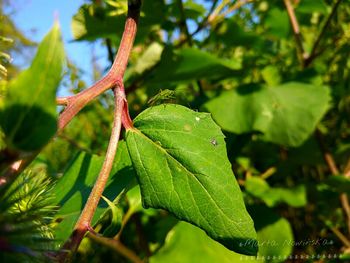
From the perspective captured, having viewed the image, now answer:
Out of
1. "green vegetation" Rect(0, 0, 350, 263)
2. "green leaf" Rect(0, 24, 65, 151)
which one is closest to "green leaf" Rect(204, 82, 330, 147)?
"green vegetation" Rect(0, 0, 350, 263)

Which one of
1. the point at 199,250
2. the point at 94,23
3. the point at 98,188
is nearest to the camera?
the point at 98,188

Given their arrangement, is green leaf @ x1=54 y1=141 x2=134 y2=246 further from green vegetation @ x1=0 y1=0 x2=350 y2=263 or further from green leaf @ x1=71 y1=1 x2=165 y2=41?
green leaf @ x1=71 y1=1 x2=165 y2=41

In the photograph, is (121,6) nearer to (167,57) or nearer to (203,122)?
(167,57)

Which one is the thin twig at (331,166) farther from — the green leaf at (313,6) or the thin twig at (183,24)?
the thin twig at (183,24)

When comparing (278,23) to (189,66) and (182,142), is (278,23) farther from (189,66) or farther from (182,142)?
(182,142)

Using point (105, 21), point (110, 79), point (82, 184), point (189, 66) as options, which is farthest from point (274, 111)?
point (110, 79)

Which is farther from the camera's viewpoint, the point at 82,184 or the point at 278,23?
the point at 278,23

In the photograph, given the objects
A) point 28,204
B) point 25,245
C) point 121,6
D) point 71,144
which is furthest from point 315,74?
point 25,245

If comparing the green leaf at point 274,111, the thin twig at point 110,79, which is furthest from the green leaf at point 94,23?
the thin twig at point 110,79
